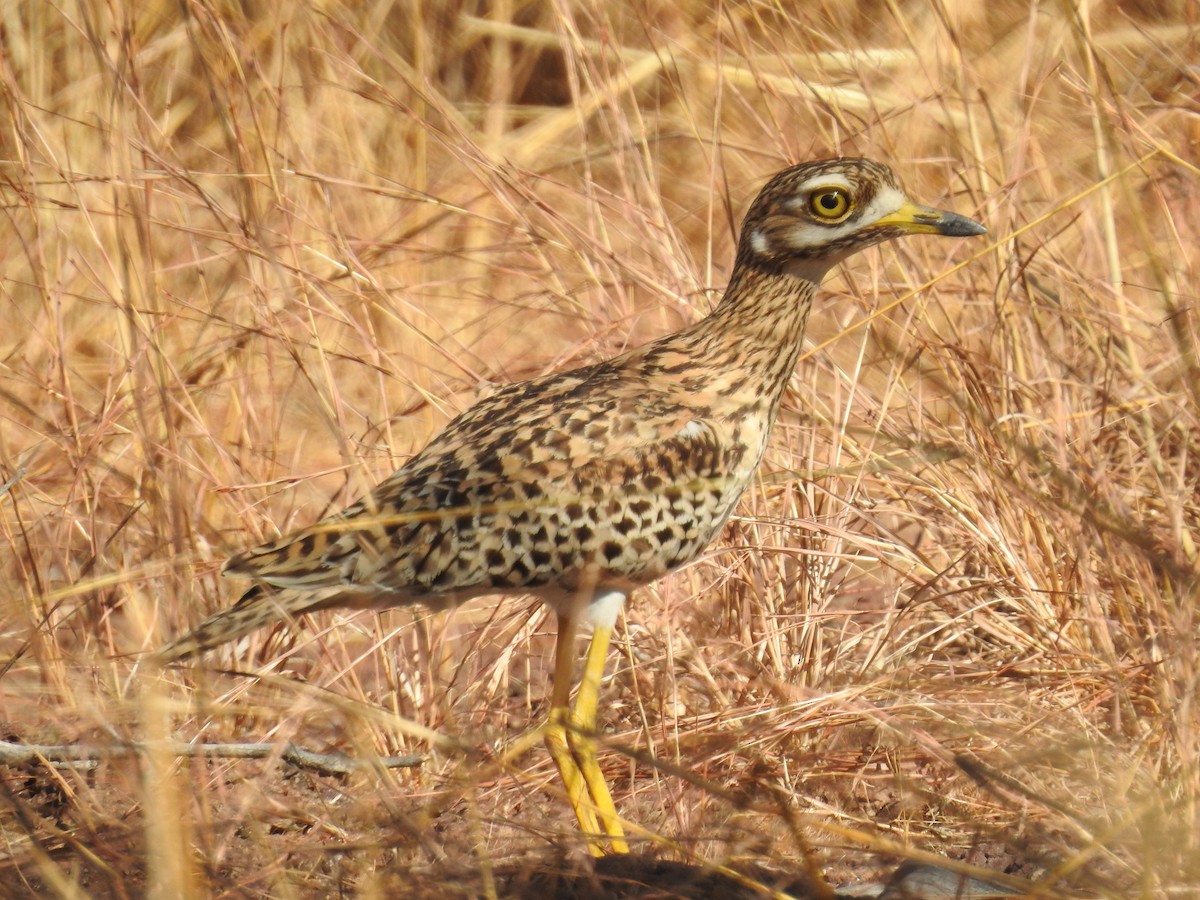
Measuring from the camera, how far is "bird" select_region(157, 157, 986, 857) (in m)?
2.63

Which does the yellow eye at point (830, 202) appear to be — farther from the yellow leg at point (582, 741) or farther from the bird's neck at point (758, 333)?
the yellow leg at point (582, 741)

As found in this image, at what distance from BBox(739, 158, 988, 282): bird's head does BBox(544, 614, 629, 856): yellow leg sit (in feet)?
2.58

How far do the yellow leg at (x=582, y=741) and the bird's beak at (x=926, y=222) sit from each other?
872mm

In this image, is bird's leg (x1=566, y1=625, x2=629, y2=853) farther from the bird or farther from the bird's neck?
the bird's neck

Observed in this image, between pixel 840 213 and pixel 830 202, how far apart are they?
26mm

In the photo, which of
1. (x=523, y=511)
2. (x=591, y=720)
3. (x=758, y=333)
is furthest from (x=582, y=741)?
(x=758, y=333)

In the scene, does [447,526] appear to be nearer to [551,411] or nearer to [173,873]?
[551,411]

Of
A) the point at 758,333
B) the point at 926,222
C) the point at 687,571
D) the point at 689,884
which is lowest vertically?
the point at 689,884

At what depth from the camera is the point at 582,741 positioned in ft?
8.92

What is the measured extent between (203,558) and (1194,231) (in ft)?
6.85

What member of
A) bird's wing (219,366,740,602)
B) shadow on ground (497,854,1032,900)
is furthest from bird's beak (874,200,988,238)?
shadow on ground (497,854,1032,900)

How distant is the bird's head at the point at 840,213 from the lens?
284 centimetres

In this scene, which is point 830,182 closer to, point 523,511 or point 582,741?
point 523,511

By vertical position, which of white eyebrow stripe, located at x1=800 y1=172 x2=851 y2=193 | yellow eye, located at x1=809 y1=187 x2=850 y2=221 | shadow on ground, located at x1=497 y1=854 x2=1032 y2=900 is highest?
white eyebrow stripe, located at x1=800 y1=172 x2=851 y2=193
